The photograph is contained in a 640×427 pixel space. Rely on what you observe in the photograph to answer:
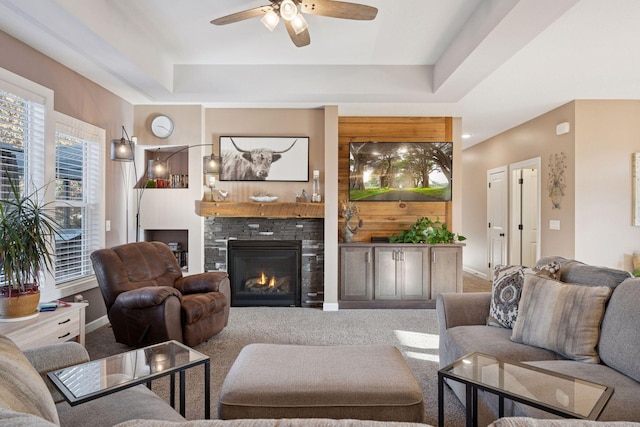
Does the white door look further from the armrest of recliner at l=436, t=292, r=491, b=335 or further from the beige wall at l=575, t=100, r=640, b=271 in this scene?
the armrest of recliner at l=436, t=292, r=491, b=335

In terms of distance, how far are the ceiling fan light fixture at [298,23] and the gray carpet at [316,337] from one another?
2517mm

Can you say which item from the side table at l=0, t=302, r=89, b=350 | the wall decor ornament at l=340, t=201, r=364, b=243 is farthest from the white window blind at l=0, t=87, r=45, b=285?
the wall decor ornament at l=340, t=201, r=364, b=243

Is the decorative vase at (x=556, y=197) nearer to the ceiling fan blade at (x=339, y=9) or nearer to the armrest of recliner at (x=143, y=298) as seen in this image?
the ceiling fan blade at (x=339, y=9)

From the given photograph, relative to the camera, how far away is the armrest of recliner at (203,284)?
3654 mm

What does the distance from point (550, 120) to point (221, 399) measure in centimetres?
531

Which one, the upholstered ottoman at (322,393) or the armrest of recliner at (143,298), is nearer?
the upholstered ottoman at (322,393)

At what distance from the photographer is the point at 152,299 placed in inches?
116

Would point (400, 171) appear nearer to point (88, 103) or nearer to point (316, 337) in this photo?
point (316, 337)

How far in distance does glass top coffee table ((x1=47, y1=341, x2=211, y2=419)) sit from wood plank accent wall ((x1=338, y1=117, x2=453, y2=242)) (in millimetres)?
3440

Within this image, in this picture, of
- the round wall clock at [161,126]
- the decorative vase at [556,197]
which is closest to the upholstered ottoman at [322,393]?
the round wall clock at [161,126]

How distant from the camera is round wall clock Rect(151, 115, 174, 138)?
4652 millimetres

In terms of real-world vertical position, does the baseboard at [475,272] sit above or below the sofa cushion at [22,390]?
below

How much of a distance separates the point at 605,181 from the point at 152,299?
5193mm

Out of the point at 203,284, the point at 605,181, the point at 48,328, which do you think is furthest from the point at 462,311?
the point at 605,181
